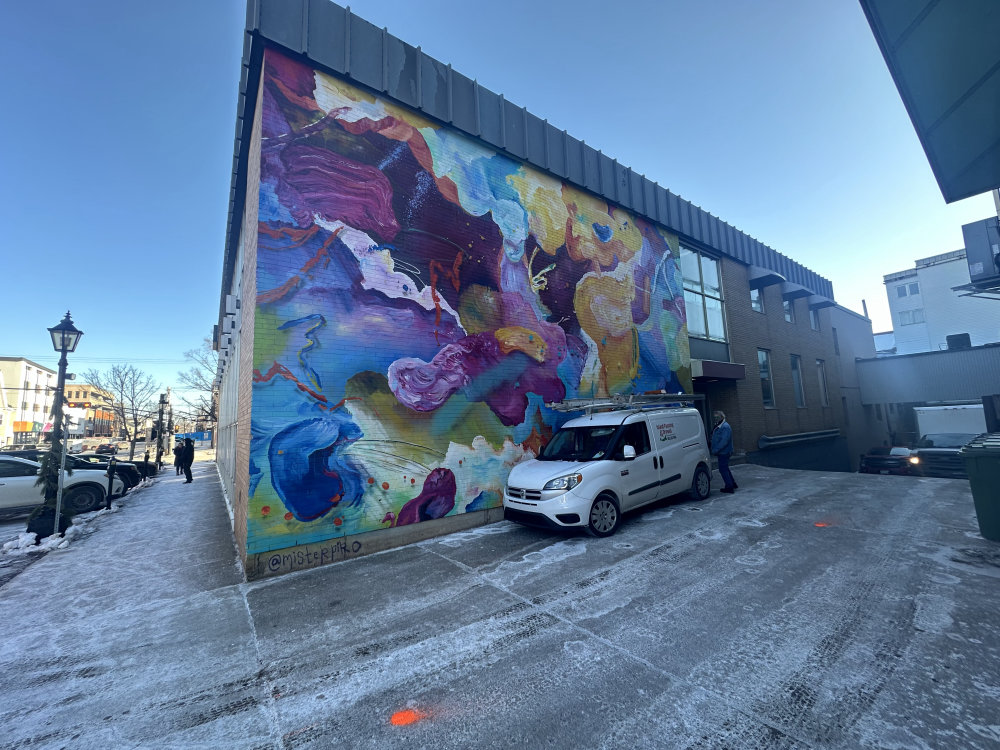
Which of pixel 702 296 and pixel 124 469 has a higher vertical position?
pixel 702 296

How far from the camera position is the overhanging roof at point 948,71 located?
4199 millimetres

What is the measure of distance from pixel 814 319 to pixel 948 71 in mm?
19770

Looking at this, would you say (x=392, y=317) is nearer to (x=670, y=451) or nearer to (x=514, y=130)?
(x=514, y=130)

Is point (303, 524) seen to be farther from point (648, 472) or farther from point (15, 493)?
point (15, 493)

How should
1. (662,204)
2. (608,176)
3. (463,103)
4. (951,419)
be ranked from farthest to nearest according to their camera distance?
(951,419), (662,204), (608,176), (463,103)

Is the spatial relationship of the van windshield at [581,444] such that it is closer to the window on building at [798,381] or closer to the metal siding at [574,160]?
the metal siding at [574,160]

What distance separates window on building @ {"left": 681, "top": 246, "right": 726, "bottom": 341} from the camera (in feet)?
47.8

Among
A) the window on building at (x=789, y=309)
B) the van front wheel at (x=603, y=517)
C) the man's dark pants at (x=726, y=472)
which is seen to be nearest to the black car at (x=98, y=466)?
the van front wheel at (x=603, y=517)

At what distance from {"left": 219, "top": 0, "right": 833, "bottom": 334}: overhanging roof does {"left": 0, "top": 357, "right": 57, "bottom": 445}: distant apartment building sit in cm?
6876

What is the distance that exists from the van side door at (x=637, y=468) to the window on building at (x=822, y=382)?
57.4ft

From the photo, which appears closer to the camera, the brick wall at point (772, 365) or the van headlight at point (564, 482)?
the van headlight at point (564, 482)

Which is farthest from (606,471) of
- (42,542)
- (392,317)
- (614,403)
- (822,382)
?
(822,382)

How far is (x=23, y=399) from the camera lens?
60.9 m

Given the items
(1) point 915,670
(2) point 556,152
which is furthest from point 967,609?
(2) point 556,152
